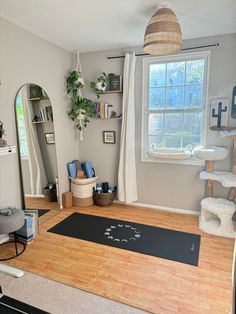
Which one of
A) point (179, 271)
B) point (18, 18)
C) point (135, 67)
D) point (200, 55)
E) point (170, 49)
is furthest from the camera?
point (135, 67)

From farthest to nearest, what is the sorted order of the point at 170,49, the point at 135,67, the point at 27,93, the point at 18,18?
the point at 135,67, the point at 27,93, the point at 18,18, the point at 170,49

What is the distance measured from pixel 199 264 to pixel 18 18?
10.6ft

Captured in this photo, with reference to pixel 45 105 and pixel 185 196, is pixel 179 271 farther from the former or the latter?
pixel 45 105

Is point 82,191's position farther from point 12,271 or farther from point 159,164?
point 12,271

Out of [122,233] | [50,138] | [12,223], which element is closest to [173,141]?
[122,233]

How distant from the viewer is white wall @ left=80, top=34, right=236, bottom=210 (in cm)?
285

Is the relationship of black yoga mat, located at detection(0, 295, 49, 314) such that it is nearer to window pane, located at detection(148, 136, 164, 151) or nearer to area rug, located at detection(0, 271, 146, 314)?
area rug, located at detection(0, 271, 146, 314)

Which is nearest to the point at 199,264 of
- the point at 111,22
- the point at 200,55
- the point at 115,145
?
the point at 115,145

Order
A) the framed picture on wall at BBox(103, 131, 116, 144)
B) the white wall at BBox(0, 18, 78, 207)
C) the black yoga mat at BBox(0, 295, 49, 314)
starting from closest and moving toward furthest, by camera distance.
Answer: the black yoga mat at BBox(0, 295, 49, 314), the white wall at BBox(0, 18, 78, 207), the framed picture on wall at BBox(103, 131, 116, 144)

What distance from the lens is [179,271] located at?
2031 millimetres

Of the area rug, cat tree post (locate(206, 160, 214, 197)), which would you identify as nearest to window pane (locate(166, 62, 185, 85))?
cat tree post (locate(206, 160, 214, 197))

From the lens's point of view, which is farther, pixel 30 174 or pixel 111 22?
pixel 30 174

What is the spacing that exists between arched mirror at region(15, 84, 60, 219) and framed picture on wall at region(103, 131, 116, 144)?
0.85m

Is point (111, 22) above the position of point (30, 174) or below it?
above
